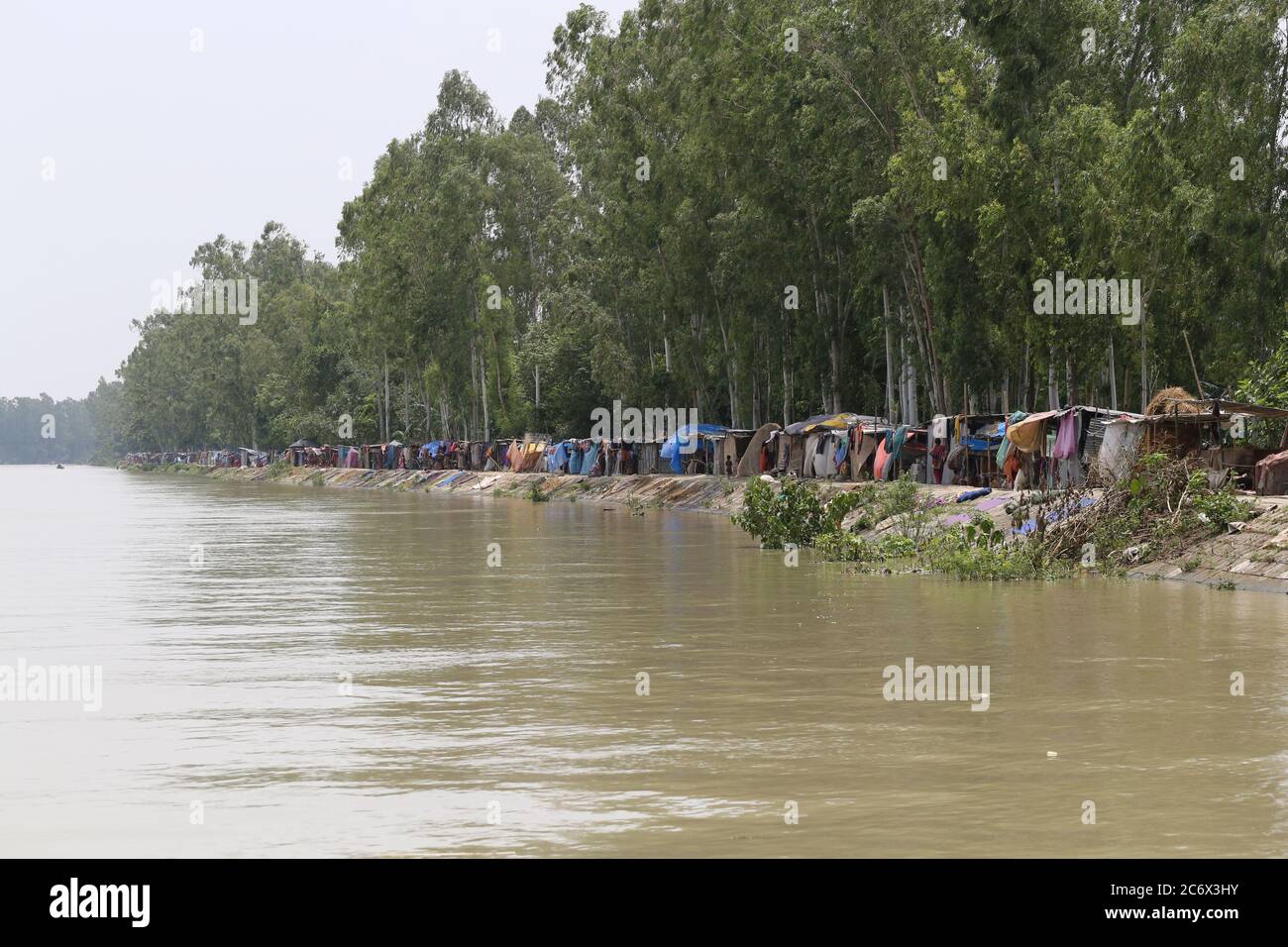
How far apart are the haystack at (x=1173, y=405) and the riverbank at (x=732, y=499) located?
10.1 ft

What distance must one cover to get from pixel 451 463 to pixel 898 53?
5407cm

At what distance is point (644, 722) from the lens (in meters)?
11.6

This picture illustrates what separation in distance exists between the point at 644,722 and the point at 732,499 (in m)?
38.1

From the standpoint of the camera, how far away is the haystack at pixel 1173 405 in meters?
28.2

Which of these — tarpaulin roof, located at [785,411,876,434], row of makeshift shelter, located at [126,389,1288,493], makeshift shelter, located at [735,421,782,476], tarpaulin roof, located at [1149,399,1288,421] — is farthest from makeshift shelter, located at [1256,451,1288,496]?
makeshift shelter, located at [735,421,782,476]

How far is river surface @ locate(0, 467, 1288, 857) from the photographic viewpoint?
27.5 feet

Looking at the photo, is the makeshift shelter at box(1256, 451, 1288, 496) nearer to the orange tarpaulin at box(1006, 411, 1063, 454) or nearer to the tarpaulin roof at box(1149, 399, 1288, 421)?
the tarpaulin roof at box(1149, 399, 1288, 421)

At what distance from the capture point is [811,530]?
3039 cm

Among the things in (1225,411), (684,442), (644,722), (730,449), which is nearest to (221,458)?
(684,442)

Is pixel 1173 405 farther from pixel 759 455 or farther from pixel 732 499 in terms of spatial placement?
pixel 759 455

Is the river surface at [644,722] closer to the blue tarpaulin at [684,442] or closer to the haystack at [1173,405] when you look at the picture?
the haystack at [1173,405]

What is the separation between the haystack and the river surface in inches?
280

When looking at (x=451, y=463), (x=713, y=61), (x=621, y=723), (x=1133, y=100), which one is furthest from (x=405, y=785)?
(x=451, y=463)

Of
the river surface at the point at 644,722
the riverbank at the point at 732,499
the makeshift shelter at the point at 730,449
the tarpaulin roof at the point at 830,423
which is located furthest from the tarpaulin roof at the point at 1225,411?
the makeshift shelter at the point at 730,449
